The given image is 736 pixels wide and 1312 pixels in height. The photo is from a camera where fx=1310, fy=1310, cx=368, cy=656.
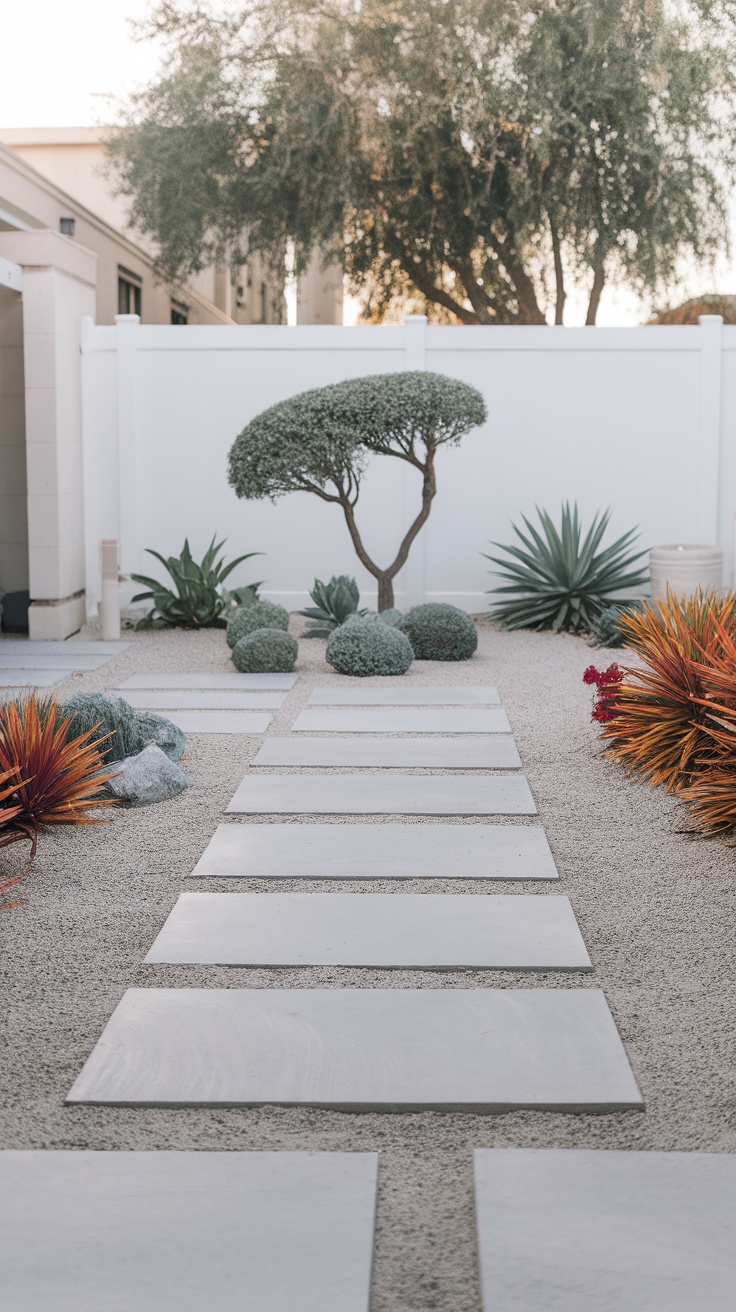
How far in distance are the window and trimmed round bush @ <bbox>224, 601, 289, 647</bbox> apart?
8.14 m

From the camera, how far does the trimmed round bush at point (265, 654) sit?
25.3ft

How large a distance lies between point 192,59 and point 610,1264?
14.3 metres

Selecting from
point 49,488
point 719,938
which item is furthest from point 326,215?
point 719,938

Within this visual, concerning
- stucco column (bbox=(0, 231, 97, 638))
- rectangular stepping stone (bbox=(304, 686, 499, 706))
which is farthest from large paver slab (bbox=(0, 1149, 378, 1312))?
stucco column (bbox=(0, 231, 97, 638))

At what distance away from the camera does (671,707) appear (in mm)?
5254

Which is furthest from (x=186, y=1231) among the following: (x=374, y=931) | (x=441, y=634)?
(x=441, y=634)

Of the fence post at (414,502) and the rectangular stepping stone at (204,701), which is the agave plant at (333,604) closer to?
the fence post at (414,502)

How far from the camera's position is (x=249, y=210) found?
15.1 m

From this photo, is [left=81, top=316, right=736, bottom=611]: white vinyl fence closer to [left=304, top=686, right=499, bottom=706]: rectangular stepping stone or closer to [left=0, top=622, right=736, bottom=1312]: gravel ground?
[left=304, top=686, right=499, bottom=706]: rectangular stepping stone

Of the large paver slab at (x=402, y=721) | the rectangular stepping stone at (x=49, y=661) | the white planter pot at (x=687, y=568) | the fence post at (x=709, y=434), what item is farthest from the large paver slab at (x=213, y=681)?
the fence post at (x=709, y=434)

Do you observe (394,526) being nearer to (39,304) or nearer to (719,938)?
(39,304)

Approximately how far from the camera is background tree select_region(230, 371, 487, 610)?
8172 mm

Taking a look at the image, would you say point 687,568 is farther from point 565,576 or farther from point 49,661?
point 49,661

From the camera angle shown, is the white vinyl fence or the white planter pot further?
the white vinyl fence
